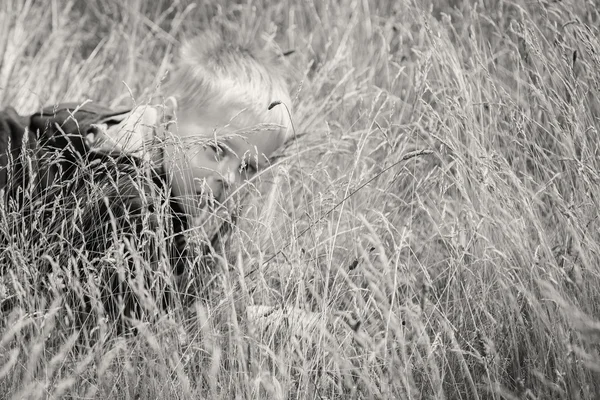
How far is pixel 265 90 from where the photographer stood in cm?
218

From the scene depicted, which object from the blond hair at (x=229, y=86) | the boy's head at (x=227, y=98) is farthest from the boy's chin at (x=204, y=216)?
the blond hair at (x=229, y=86)

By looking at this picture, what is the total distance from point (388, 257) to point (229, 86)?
31.2 inches

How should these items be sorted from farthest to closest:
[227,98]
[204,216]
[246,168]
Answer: [227,98]
[246,168]
[204,216]

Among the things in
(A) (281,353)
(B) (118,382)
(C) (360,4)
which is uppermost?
(C) (360,4)

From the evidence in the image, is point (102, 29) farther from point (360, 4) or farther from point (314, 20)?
point (360, 4)

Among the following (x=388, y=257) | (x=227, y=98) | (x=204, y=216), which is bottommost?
(x=388, y=257)

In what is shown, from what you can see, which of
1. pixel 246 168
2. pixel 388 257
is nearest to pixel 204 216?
pixel 246 168

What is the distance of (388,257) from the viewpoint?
179cm

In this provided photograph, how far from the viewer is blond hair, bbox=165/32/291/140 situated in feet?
7.05

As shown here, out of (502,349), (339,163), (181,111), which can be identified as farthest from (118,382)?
(339,163)

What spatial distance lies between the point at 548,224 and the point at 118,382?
4.00 ft

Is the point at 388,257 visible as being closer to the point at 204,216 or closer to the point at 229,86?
the point at 204,216

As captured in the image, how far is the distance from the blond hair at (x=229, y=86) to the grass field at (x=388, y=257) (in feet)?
0.72

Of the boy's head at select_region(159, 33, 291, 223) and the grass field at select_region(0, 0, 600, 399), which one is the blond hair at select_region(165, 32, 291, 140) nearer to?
the boy's head at select_region(159, 33, 291, 223)
